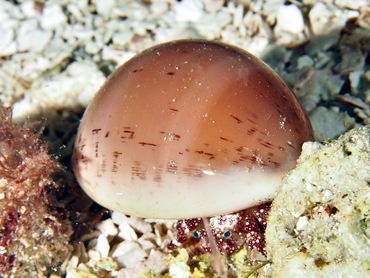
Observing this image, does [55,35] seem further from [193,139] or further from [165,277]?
[165,277]

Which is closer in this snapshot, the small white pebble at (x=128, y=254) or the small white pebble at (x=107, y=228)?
the small white pebble at (x=128, y=254)

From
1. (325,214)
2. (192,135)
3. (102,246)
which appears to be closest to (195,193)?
(192,135)

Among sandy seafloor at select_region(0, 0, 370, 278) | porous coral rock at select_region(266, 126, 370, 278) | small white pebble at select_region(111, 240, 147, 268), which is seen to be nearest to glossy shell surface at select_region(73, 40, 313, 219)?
porous coral rock at select_region(266, 126, 370, 278)

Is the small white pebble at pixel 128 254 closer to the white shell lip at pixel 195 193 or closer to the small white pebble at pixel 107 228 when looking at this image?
the small white pebble at pixel 107 228

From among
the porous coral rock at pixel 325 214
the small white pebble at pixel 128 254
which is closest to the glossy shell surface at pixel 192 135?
the porous coral rock at pixel 325 214

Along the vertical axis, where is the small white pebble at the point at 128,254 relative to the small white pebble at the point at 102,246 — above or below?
above

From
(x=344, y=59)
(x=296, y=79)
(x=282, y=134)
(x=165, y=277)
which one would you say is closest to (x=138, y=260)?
(x=165, y=277)
